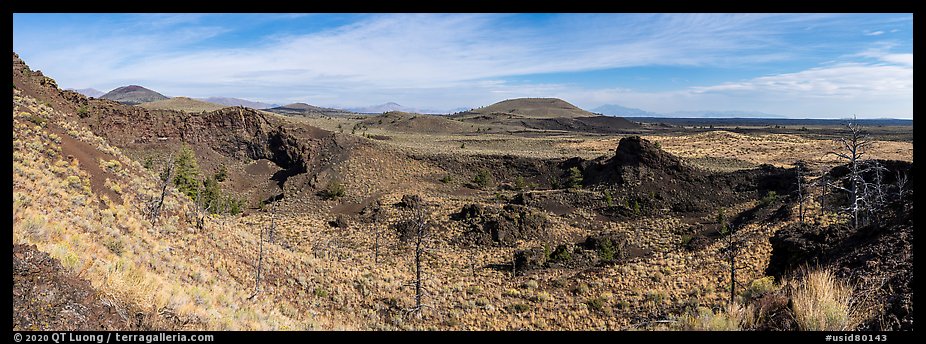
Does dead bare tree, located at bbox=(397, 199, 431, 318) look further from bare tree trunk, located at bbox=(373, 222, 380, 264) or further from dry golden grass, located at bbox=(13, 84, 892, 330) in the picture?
bare tree trunk, located at bbox=(373, 222, 380, 264)

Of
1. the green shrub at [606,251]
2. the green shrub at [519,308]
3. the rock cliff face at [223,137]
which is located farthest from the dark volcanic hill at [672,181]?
the rock cliff face at [223,137]

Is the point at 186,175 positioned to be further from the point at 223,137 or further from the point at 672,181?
the point at 672,181

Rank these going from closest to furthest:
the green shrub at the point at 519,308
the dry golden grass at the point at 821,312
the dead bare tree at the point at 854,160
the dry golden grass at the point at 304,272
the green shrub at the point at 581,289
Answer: the dry golden grass at the point at 821,312 → the dry golden grass at the point at 304,272 → the dead bare tree at the point at 854,160 → the green shrub at the point at 519,308 → the green shrub at the point at 581,289

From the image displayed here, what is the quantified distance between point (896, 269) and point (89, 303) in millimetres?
10887

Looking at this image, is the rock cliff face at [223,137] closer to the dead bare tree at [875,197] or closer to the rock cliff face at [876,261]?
the rock cliff face at [876,261]

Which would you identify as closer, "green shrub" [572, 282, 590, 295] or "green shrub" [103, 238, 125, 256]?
"green shrub" [103, 238, 125, 256]

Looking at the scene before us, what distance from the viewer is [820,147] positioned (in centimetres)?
7125

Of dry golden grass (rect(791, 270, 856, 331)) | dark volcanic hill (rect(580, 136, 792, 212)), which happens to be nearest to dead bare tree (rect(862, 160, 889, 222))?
dry golden grass (rect(791, 270, 856, 331))

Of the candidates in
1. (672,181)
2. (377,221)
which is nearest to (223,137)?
(377,221)

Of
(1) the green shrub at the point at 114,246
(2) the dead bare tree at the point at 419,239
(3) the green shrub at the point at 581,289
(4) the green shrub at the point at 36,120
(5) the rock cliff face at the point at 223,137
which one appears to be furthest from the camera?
(5) the rock cliff face at the point at 223,137

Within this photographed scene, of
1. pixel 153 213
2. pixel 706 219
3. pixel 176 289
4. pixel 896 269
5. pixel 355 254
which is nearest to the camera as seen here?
pixel 896 269

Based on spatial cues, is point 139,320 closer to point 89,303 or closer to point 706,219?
point 89,303
